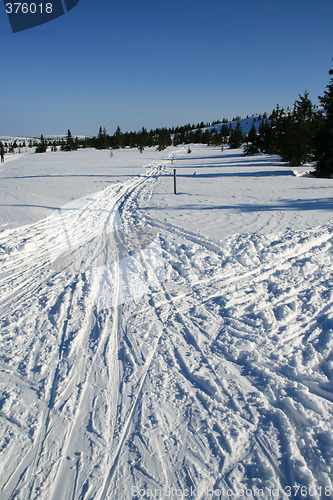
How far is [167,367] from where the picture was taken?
3322 mm

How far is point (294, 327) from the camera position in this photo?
4.00 meters

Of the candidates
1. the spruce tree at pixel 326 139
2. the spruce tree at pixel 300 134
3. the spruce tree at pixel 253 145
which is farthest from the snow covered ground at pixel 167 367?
the spruce tree at pixel 253 145

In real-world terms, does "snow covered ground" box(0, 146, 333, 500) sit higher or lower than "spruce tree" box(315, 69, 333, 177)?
lower

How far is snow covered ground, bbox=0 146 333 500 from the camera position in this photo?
7.61 feet

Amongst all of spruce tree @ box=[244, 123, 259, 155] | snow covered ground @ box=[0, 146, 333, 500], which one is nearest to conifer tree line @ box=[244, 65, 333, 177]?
spruce tree @ box=[244, 123, 259, 155]

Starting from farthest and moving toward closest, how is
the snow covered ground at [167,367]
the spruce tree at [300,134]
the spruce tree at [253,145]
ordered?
1. the spruce tree at [253,145]
2. the spruce tree at [300,134]
3. the snow covered ground at [167,367]

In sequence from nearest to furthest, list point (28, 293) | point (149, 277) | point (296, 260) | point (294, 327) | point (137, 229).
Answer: point (294, 327), point (28, 293), point (149, 277), point (296, 260), point (137, 229)

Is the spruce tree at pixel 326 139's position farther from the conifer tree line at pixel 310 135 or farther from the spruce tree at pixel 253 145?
the spruce tree at pixel 253 145

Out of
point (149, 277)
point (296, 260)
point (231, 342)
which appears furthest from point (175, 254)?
point (231, 342)

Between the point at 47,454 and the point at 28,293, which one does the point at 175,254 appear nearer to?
the point at 28,293

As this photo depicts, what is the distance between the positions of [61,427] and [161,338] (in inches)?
59.9

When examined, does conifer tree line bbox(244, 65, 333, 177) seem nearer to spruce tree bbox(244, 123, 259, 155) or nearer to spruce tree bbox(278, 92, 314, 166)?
spruce tree bbox(278, 92, 314, 166)

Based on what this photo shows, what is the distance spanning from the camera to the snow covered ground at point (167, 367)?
2.32m

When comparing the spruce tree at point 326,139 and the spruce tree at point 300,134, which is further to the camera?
the spruce tree at point 300,134
